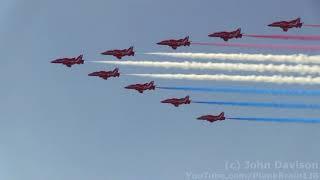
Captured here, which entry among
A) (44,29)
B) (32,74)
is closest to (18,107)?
(32,74)

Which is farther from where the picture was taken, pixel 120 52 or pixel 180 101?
pixel 120 52

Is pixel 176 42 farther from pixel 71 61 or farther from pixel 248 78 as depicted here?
pixel 71 61

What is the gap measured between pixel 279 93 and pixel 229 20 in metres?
1.10

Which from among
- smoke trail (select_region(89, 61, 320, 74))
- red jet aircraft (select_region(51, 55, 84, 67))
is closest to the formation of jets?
red jet aircraft (select_region(51, 55, 84, 67))

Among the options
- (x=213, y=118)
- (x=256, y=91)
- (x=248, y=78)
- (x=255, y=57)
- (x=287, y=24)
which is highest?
(x=287, y=24)

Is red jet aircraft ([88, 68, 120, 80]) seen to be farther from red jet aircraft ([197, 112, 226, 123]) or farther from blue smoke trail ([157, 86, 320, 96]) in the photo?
red jet aircraft ([197, 112, 226, 123])

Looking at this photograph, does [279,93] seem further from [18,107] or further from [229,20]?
[18,107]

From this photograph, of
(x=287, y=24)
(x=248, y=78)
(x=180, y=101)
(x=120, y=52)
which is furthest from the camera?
(x=120, y=52)

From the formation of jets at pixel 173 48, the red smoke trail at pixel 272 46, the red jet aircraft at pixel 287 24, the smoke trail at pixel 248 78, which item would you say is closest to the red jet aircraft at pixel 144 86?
the formation of jets at pixel 173 48

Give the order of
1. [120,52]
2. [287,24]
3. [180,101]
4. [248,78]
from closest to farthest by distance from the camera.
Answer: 1. [248,78]
2. [287,24]
3. [180,101]
4. [120,52]

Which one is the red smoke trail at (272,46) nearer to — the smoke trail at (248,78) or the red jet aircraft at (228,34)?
the red jet aircraft at (228,34)

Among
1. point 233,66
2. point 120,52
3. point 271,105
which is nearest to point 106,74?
point 120,52

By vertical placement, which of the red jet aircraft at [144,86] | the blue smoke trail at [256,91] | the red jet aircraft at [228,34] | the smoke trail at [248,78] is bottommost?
the blue smoke trail at [256,91]

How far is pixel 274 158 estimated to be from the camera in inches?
261
